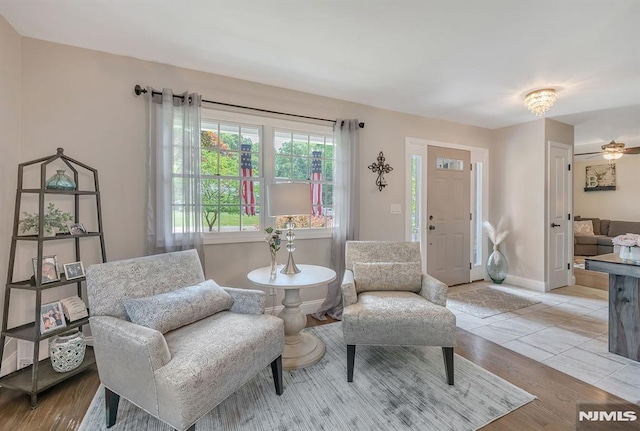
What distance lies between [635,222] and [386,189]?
6.53 meters

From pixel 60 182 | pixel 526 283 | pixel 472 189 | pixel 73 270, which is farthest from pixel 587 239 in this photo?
pixel 60 182

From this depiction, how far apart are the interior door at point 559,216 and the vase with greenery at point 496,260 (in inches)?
20.7

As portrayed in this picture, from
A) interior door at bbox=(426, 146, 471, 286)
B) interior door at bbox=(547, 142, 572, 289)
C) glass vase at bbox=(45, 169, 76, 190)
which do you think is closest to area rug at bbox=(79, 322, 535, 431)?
glass vase at bbox=(45, 169, 76, 190)

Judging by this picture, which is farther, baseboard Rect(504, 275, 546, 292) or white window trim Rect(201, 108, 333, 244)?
baseboard Rect(504, 275, 546, 292)

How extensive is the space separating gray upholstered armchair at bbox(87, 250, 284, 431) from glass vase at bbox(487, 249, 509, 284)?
12.7ft

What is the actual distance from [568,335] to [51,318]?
4.16 meters

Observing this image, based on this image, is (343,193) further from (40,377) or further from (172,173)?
(40,377)

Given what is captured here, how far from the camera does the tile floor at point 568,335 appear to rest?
207 centimetres

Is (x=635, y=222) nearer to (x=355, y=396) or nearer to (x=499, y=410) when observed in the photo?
(x=499, y=410)

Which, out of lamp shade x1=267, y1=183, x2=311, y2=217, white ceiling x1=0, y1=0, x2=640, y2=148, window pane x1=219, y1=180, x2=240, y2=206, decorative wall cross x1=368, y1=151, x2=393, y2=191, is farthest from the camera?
decorative wall cross x1=368, y1=151, x2=393, y2=191

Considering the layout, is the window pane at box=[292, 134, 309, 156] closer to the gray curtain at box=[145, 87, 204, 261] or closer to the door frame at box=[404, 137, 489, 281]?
the gray curtain at box=[145, 87, 204, 261]

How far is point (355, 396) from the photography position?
183cm

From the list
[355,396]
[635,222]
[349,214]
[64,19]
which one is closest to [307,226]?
[349,214]

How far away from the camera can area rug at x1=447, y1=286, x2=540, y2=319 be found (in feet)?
11.0
